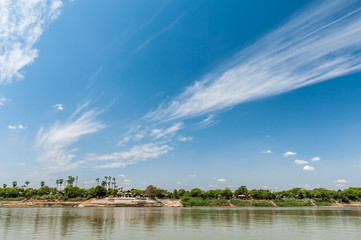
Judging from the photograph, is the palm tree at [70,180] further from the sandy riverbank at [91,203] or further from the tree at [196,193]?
the tree at [196,193]

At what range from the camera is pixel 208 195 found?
164m

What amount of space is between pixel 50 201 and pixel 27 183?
48.5 metres

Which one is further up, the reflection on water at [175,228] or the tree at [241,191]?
the reflection on water at [175,228]

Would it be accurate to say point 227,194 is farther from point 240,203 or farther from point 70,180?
point 70,180

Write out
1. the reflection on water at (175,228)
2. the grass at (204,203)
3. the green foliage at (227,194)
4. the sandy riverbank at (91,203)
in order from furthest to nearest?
the green foliage at (227,194)
the grass at (204,203)
the sandy riverbank at (91,203)
the reflection on water at (175,228)

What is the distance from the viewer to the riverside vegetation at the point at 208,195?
5399 inches

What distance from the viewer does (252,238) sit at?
23.6 metres

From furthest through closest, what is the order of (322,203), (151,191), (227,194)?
(227,194) < (151,191) < (322,203)

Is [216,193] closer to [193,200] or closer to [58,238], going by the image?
[193,200]

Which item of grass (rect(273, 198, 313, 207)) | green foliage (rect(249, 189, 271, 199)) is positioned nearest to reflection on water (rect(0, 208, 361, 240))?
grass (rect(273, 198, 313, 207))

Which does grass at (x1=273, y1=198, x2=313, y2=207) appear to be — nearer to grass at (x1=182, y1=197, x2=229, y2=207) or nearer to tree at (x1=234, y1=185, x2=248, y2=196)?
tree at (x1=234, y1=185, x2=248, y2=196)

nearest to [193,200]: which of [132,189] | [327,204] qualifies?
[132,189]

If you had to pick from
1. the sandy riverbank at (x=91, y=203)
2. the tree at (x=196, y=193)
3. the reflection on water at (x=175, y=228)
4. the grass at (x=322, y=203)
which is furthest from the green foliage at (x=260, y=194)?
the reflection on water at (x=175, y=228)

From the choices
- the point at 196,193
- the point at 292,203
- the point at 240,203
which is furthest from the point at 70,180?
the point at 292,203
